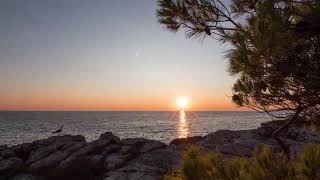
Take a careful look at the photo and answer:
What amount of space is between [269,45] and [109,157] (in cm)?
1215

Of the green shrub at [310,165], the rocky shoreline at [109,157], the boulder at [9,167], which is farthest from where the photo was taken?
the boulder at [9,167]

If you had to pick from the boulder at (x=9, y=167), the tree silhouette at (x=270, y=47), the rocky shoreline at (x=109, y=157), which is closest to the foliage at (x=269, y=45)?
the tree silhouette at (x=270, y=47)

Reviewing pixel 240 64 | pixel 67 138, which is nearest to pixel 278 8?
pixel 240 64

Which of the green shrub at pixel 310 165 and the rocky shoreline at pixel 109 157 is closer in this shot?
the green shrub at pixel 310 165

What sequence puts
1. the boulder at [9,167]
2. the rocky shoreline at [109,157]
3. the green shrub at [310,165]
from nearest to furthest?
the green shrub at [310,165]
the rocky shoreline at [109,157]
the boulder at [9,167]

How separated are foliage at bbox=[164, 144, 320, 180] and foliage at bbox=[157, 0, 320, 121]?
148cm

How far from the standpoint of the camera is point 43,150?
64.6 ft

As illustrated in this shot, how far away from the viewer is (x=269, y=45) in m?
6.00

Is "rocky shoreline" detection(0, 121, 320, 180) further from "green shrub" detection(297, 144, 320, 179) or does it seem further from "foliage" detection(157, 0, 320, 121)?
"green shrub" detection(297, 144, 320, 179)


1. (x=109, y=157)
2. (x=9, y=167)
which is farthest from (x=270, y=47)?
(x=9, y=167)

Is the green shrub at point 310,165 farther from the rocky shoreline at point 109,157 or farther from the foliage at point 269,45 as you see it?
the rocky shoreline at point 109,157

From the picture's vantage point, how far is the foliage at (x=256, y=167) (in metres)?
4.87

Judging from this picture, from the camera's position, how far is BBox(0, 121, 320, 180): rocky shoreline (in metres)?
15.6

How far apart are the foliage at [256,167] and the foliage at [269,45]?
1479mm
